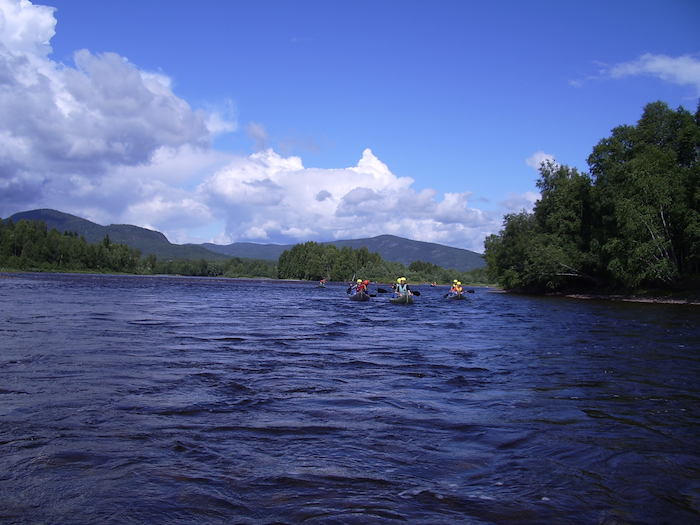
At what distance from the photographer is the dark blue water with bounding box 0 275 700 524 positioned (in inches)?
212

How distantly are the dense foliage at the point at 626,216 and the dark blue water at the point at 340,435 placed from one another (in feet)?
122

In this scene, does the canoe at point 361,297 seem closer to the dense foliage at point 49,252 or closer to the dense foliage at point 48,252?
the dense foliage at point 49,252

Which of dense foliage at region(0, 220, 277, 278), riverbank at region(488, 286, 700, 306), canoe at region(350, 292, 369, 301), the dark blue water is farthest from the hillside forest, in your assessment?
the dark blue water

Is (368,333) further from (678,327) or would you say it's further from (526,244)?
(526,244)

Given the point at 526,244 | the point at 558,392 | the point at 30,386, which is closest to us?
the point at 30,386

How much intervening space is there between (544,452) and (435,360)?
8460mm

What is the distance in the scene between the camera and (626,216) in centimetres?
4978

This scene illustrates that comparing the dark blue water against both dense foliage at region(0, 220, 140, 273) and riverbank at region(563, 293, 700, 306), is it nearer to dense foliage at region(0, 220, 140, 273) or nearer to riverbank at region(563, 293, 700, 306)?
riverbank at region(563, 293, 700, 306)

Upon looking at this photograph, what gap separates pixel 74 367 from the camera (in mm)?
12414

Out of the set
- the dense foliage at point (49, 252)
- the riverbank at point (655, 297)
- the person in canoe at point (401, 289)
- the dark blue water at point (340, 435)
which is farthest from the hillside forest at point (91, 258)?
the dark blue water at point (340, 435)

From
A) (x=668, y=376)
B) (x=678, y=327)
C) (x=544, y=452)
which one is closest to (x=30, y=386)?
(x=544, y=452)

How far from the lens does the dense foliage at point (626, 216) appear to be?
49062 mm

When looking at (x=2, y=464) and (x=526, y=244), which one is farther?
(x=526, y=244)

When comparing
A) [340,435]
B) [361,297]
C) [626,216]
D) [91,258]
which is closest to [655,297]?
[626,216]
